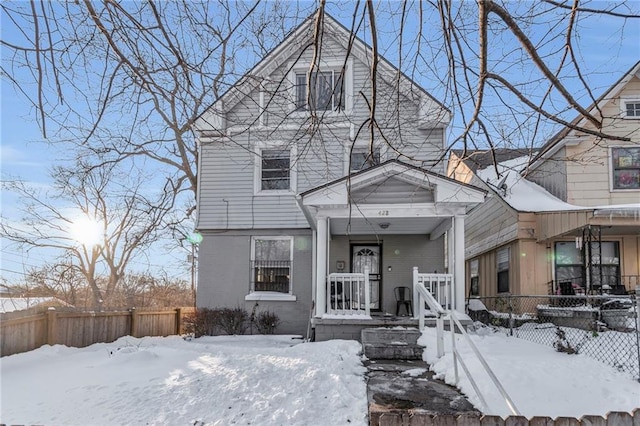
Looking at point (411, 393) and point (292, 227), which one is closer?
point (411, 393)

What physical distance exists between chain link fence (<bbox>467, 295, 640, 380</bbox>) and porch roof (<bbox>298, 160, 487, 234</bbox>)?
2.31m

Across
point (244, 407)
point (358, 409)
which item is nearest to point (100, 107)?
point (244, 407)

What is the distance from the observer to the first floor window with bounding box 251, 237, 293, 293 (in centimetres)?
1309

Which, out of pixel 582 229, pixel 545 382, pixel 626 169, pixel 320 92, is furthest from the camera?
pixel 320 92

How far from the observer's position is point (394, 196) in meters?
9.59

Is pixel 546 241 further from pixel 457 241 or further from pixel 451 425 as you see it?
pixel 451 425

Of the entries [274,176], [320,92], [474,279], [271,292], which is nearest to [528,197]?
[474,279]

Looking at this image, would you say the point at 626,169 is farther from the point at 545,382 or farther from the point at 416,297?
the point at 545,382

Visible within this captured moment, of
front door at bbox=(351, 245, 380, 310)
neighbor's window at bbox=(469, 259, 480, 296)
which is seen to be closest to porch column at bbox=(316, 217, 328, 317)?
front door at bbox=(351, 245, 380, 310)

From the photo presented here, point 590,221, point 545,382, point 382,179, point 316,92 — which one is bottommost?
point 545,382

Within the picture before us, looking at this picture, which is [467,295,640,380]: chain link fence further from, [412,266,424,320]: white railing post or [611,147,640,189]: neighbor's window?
[611,147,640,189]: neighbor's window

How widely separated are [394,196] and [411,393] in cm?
491

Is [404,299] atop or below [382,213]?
below

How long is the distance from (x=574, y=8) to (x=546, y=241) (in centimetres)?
1067
